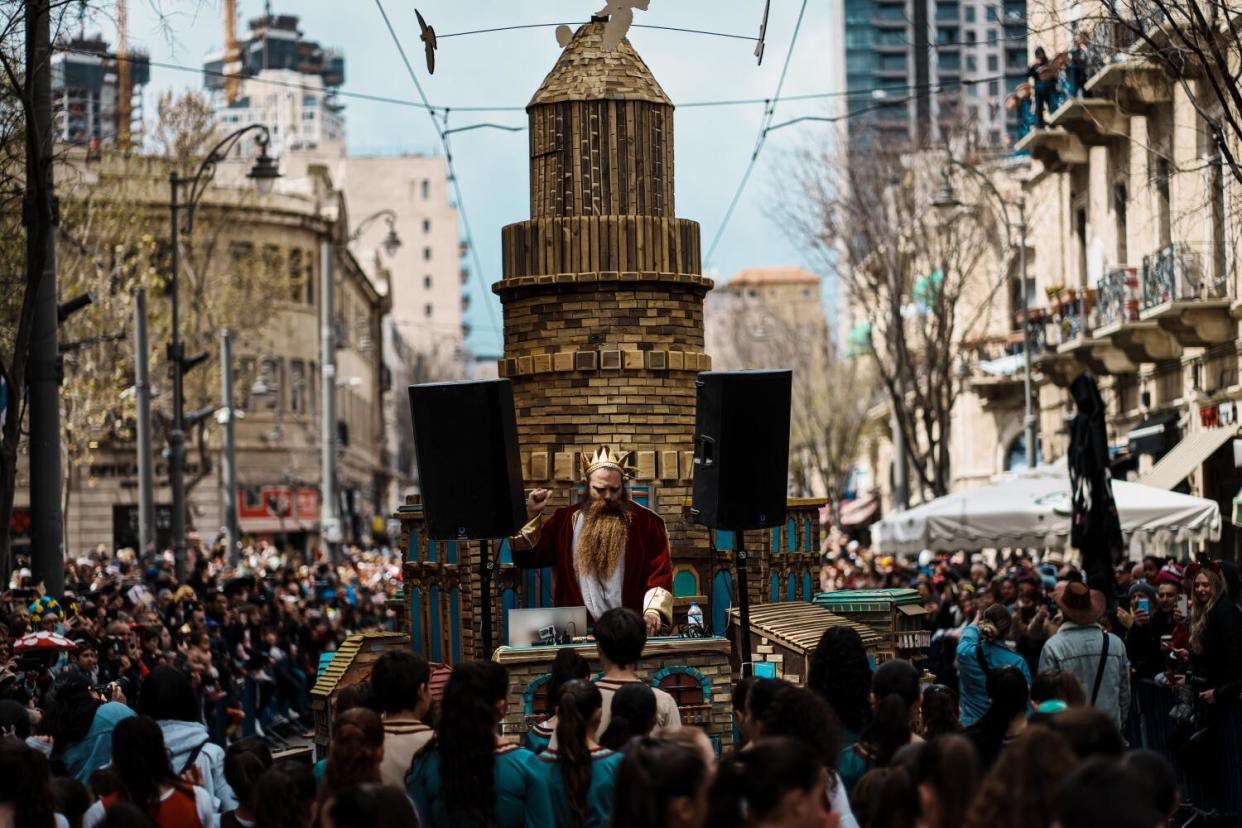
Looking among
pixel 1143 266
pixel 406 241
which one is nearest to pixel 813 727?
pixel 1143 266

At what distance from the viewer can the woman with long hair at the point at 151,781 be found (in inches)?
292

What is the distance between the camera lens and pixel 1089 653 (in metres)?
11.1

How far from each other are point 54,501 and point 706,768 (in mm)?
12926

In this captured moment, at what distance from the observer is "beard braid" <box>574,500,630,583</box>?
12297 millimetres

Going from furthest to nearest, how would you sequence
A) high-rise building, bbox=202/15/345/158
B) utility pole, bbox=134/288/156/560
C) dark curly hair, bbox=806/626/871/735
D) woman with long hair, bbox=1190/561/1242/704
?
high-rise building, bbox=202/15/345/158, utility pole, bbox=134/288/156/560, woman with long hair, bbox=1190/561/1242/704, dark curly hair, bbox=806/626/871/735

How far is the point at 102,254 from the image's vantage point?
134 feet

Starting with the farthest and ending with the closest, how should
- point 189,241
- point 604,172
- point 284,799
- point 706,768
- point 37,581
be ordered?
point 189,241 < point 37,581 < point 604,172 < point 284,799 < point 706,768

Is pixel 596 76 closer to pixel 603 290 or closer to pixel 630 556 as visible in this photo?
pixel 603 290

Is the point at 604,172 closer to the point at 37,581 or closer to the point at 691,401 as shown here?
the point at 691,401

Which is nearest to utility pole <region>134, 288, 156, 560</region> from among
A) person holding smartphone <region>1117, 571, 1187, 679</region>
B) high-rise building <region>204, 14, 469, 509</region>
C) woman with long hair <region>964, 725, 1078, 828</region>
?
person holding smartphone <region>1117, 571, 1187, 679</region>

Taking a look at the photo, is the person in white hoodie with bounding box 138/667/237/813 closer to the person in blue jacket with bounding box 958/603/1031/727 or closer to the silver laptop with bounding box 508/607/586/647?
the silver laptop with bounding box 508/607/586/647

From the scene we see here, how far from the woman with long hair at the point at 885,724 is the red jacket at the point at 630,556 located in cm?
429

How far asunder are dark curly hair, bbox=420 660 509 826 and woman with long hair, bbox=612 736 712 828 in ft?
5.43

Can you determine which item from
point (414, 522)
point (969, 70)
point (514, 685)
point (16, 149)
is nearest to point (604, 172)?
point (414, 522)
